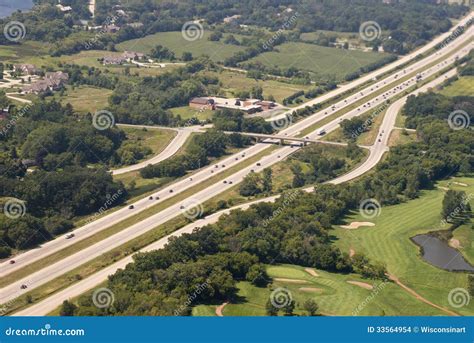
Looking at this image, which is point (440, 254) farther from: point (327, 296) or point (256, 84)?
point (256, 84)

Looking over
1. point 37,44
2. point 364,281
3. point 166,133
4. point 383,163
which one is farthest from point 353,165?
point 37,44

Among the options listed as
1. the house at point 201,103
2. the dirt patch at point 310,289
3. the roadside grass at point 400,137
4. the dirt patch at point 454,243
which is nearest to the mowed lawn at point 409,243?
the dirt patch at point 454,243

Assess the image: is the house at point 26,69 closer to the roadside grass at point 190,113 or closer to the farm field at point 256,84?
the roadside grass at point 190,113

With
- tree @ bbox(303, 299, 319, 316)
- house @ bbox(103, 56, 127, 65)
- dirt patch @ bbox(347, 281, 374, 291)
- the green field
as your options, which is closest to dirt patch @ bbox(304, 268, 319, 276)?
dirt patch @ bbox(347, 281, 374, 291)

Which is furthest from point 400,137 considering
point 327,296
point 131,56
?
point 131,56

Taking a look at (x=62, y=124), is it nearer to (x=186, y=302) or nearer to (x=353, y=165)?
(x=353, y=165)
